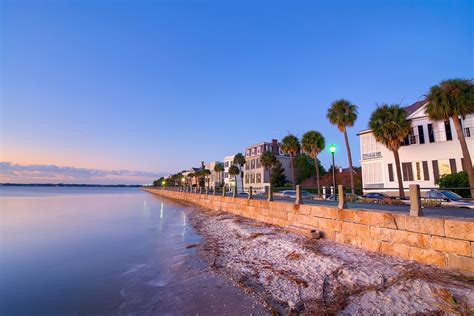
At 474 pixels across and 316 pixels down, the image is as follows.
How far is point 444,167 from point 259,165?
3494cm

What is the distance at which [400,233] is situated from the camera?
7.62 metres

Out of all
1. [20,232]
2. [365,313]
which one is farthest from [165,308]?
[20,232]

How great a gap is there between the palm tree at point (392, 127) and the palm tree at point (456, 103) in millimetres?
3614

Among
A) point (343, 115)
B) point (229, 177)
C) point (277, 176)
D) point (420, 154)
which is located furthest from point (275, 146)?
point (420, 154)

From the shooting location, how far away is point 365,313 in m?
4.89

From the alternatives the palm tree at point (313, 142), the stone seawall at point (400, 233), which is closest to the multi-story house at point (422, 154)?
the palm tree at point (313, 142)

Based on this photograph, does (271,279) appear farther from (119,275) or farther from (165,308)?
(119,275)

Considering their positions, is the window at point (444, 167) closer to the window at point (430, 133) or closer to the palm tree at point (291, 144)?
→ the window at point (430, 133)

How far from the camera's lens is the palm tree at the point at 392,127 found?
24438mm

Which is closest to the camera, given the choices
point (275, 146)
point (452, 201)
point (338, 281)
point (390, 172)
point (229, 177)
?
point (338, 281)

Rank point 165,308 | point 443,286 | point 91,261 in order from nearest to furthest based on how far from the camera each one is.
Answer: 1. point 443,286
2. point 165,308
3. point 91,261

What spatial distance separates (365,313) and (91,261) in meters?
10.7

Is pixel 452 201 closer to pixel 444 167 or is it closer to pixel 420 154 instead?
pixel 444 167

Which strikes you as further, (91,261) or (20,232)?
(20,232)
